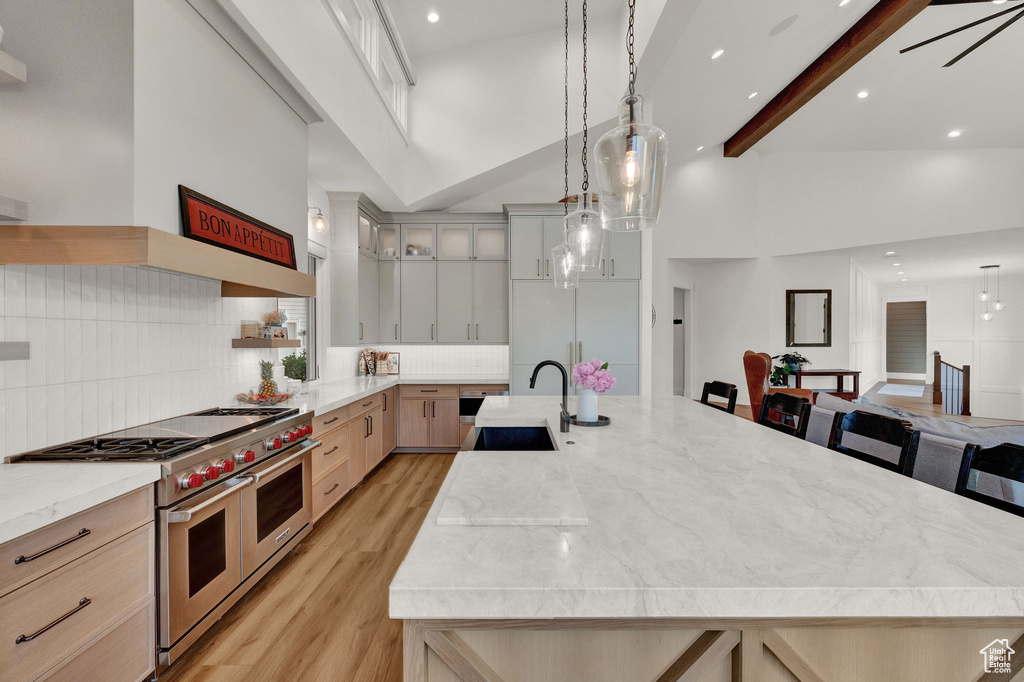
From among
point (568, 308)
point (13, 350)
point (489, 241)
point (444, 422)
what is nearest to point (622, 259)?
point (568, 308)

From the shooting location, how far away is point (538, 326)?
486 centimetres

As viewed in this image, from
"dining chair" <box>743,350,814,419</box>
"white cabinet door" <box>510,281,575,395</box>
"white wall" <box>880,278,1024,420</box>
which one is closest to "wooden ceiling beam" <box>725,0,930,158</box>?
"dining chair" <box>743,350,814,419</box>

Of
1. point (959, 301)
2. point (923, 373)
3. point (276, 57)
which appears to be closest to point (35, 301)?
point (276, 57)

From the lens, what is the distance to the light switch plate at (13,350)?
1.58 metres

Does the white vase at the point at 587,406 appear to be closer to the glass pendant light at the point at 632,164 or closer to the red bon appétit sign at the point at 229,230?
the glass pendant light at the point at 632,164

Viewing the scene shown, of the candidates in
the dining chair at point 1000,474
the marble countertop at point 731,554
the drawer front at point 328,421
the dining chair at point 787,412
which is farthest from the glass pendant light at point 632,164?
the drawer front at point 328,421

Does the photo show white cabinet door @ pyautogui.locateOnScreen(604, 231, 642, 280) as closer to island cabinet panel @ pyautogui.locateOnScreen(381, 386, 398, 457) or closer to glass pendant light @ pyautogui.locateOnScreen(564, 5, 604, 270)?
glass pendant light @ pyautogui.locateOnScreen(564, 5, 604, 270)

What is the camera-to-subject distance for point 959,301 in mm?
A: 9203

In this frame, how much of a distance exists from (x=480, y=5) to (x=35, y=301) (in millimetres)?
3947

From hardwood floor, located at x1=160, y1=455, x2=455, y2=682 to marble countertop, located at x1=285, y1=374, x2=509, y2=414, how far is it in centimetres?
85

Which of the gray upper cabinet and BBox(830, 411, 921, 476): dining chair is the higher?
the gray upper cabinet

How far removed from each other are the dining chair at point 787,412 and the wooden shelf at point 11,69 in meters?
3.28

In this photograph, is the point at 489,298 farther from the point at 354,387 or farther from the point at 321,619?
the point at 321,619

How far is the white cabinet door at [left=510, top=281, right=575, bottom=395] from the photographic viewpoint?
4.84 metres
